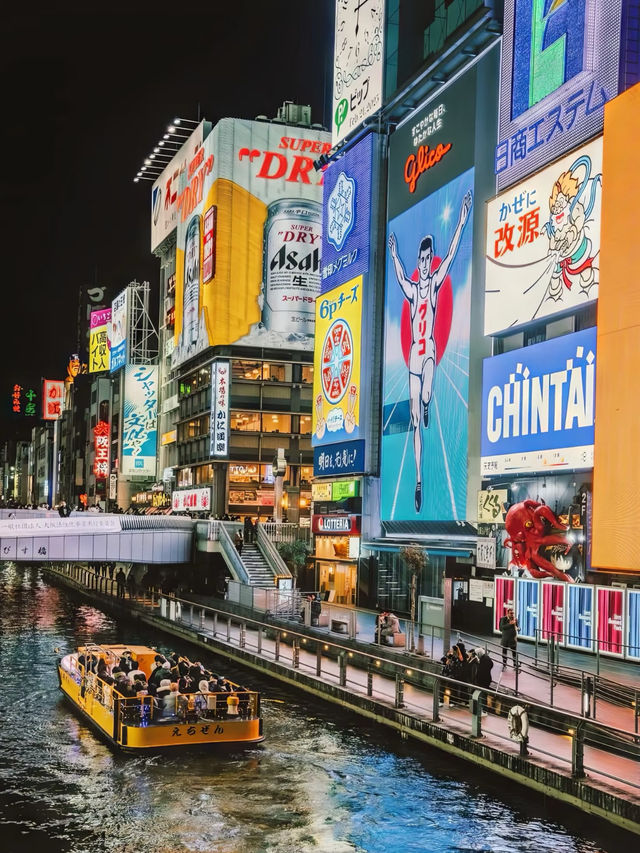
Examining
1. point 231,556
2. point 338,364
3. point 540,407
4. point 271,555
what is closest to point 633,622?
point 540,407

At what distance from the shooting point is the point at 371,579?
182ft

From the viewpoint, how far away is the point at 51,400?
196125 mm

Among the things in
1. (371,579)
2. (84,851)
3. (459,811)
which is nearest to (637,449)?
(459,811)

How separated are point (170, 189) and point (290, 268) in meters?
27.0

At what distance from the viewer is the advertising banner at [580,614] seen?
35281 millimetres

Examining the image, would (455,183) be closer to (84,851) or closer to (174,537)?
(174,537)

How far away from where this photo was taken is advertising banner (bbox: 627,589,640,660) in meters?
32.9

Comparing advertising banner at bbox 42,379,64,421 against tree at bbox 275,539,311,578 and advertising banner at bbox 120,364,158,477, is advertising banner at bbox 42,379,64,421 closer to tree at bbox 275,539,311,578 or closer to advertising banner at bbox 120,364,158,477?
advertising banner at bbox 120,364,158,477

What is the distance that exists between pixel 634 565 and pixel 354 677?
977cm

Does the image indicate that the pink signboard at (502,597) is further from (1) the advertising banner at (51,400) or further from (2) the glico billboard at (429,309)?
(1) the advertising banner at (51,400)

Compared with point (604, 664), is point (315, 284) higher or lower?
higher

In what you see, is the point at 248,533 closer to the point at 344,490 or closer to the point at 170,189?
the point at 344,490

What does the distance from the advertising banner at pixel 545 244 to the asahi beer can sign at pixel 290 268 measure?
161 feet

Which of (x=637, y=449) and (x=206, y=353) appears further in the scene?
(x=206, y=353)
